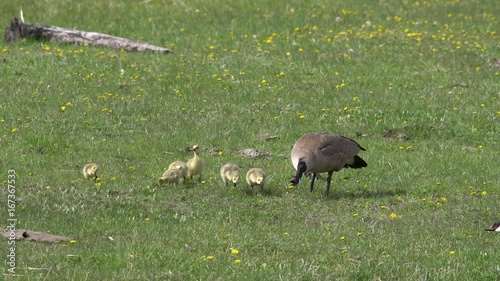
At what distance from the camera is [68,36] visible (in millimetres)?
24594

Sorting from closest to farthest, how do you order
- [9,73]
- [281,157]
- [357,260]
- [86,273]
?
1. [86,273]
2. [357,260]
3. [281,157]
4. [9,73]

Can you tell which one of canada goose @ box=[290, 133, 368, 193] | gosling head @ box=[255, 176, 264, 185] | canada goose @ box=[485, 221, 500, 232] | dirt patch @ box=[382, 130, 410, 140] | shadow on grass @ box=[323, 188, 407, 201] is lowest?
A: dirt patch @ box=[382, 130, 410, 140]

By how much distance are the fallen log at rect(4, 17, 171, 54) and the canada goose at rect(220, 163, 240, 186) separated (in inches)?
401

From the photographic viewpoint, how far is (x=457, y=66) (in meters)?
23.9

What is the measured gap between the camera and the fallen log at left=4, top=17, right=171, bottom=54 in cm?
2442

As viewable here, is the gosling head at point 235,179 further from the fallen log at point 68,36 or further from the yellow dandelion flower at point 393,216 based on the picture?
the fallen log at point 68,36

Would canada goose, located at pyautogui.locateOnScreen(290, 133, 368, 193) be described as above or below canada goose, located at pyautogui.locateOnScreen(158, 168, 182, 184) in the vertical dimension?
above

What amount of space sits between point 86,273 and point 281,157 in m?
7.51

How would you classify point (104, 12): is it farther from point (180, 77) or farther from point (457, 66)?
point (457, 66)

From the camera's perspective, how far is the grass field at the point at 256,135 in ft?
36.6

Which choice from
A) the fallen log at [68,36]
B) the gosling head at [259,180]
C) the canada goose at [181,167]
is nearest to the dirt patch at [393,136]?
the gosling head at [259,180]

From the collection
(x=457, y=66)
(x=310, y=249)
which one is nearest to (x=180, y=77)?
(x=457, y=66)


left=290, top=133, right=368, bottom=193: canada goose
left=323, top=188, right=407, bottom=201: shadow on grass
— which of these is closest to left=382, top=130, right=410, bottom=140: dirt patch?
left=323, top=188, right=407, bottom=201: shadow on grass

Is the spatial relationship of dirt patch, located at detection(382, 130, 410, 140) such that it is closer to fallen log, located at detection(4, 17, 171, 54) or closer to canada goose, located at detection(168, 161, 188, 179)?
canada goose, located at detection(168, 161, 188, 179)
